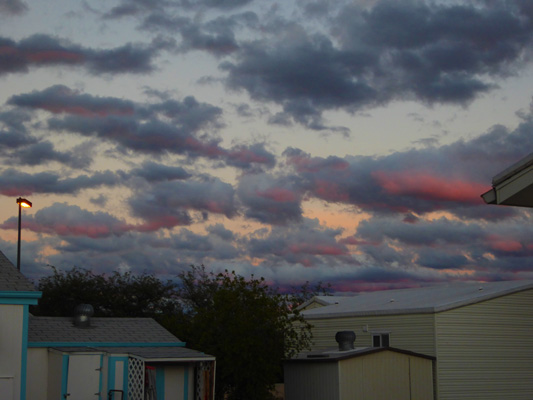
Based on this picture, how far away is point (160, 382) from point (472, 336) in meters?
11.8

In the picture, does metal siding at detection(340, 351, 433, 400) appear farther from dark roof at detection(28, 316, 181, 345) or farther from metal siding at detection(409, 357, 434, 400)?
dark roof at detection(28, 316, 181, 345)

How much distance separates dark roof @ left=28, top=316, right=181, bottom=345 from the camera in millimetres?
23580

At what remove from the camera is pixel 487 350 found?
89.3 feet

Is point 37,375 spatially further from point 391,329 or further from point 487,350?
point 487,350

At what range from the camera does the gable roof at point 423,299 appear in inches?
1071

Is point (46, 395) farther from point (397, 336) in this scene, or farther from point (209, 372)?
→ point (397, 336)

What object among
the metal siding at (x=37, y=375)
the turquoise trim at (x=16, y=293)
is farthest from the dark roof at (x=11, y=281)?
the metal siding at (x=37, y=375)

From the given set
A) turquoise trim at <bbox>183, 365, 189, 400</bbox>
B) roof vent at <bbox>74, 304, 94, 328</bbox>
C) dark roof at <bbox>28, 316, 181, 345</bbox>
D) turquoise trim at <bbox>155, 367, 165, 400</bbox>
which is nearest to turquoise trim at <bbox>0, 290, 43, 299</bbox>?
dark roof at <bbox>28, 316, 181, 345</bbox>

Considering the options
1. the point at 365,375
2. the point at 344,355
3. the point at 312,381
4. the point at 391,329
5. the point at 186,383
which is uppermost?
the point at 391,329

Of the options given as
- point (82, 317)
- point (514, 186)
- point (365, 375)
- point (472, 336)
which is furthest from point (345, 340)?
point (514, 186)

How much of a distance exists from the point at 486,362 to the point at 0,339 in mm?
17317

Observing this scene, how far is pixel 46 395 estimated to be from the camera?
22297 millimetres

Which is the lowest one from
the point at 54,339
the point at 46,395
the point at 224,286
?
the point at 46,395

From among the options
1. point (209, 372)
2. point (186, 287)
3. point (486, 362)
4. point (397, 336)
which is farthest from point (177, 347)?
point (186, 287)
